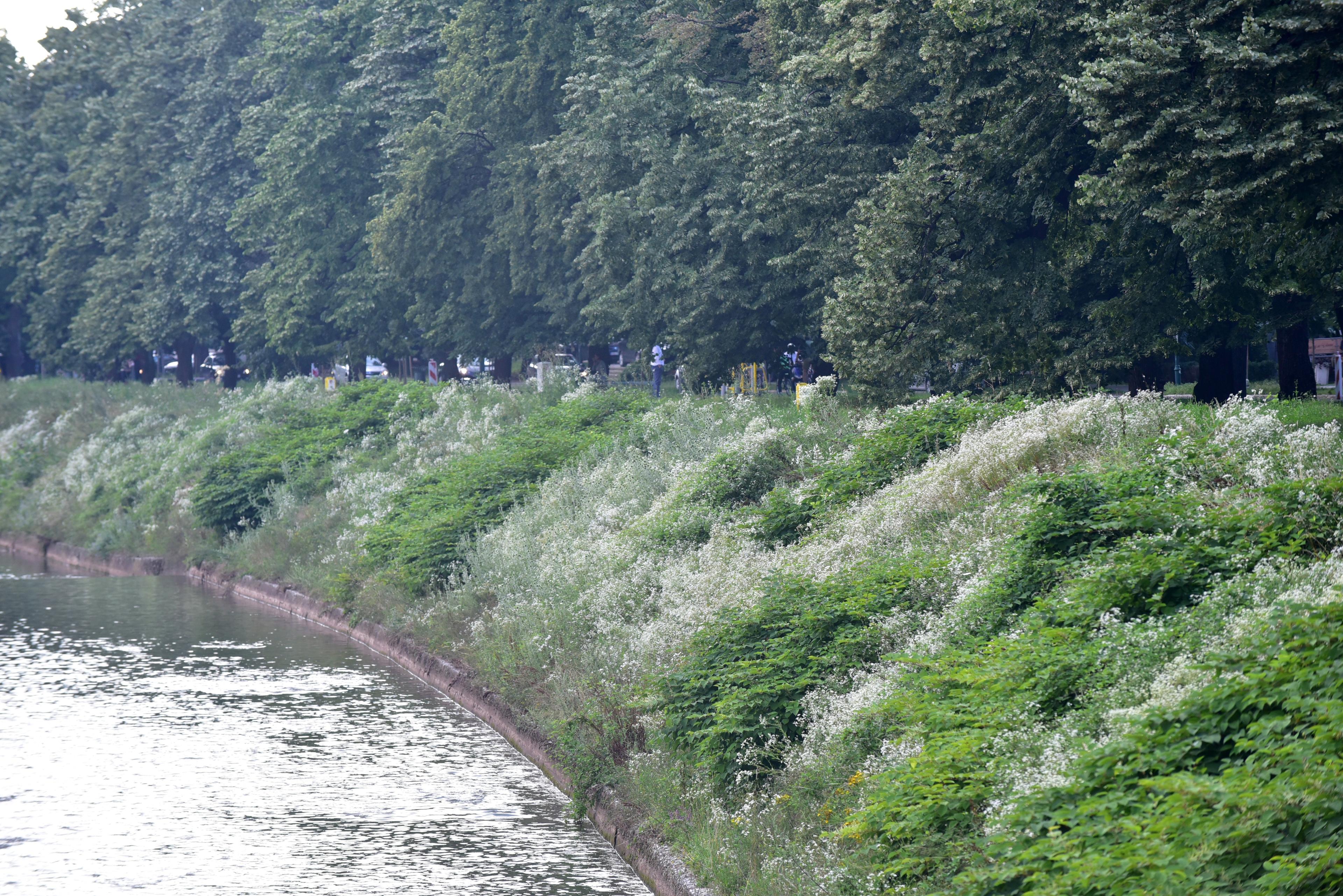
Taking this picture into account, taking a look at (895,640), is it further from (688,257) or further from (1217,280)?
(688,257)

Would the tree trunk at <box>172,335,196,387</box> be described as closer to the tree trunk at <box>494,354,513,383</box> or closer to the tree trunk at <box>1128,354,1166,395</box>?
the tree trunk at <box>494,354,513,383</box>

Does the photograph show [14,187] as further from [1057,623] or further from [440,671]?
[1057,623]

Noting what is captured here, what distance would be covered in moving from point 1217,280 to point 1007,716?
13698 millimetres

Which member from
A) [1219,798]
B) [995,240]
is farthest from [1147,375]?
[1219,798]

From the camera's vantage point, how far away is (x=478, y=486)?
23.5m

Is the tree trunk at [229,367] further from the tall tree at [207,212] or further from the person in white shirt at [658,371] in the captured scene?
the person in white shirt at [658,371]

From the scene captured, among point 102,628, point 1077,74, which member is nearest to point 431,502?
point 102,628

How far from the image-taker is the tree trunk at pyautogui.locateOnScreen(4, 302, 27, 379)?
210ft

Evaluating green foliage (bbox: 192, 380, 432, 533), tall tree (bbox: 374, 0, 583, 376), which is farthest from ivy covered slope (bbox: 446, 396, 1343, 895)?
tall tree (bbox: 374, 0, 583, 376)

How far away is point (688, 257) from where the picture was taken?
A: 103 feet

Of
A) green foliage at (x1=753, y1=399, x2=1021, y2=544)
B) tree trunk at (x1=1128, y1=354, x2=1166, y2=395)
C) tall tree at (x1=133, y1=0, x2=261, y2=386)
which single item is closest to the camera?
green foliage at (x1=753, y1=399, x2=1021, y2=544)

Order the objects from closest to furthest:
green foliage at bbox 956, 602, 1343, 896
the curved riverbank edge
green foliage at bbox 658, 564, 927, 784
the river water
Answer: green foliage at bbox 956, 602, 1343, 896
green foliage at bbox 658, 564, 927, 784
the curved riverbank edge
the river water

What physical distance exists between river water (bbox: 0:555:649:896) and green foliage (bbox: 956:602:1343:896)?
15.6ft

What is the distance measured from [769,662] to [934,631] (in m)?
1.40
